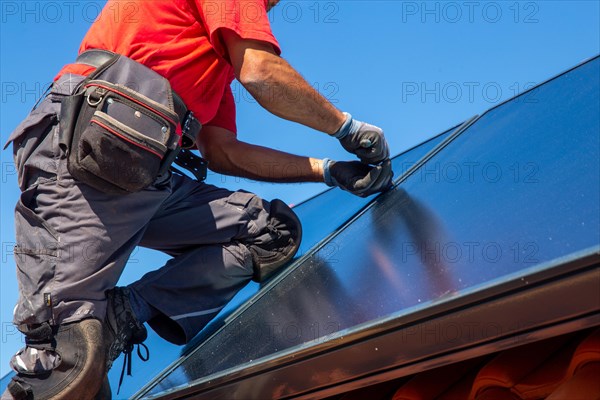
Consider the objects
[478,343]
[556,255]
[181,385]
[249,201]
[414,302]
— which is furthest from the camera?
[249,201]

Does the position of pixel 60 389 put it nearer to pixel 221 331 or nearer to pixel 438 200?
pixel 221 331

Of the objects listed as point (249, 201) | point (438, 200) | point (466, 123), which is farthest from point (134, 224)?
point (466, 123)

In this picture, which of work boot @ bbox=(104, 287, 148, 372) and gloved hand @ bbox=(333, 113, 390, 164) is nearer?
work boot @ bbox=(104, 287, 148, 372)

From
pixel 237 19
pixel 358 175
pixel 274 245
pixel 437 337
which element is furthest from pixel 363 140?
pixel 437 337

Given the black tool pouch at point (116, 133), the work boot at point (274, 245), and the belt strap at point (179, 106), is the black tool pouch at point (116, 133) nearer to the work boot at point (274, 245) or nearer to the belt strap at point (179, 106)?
the belt strap at point (179, 106)

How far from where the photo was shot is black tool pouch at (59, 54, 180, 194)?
96.2 inches

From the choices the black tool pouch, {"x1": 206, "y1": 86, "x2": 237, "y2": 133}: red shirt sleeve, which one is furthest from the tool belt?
{"x1": 206, "y1": 86, "x2": 237, "y2": 133}: red shirt sleeve

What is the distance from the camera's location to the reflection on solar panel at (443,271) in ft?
4.77

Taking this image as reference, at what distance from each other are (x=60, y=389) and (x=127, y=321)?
33 centimetres

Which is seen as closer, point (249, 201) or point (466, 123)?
point (249, 201)

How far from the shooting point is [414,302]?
1.72 m

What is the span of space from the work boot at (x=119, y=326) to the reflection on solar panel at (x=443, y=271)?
0.17m

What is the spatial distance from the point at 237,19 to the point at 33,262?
1016 millimetres

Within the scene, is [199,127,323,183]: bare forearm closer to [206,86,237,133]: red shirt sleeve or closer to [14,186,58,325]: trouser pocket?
[206,86,237,133]: red shirt sleeve
